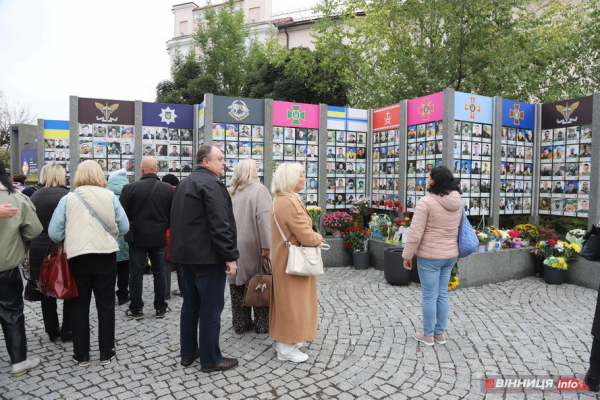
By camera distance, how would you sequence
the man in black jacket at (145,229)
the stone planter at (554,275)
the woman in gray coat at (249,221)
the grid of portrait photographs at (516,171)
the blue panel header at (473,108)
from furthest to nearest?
the grid of portrait photographs at (516,171), the blue panel header at (473,108), the stone planter at (554,275), the man in black jacket at (145,229), the woman in gray coat at (249,221)

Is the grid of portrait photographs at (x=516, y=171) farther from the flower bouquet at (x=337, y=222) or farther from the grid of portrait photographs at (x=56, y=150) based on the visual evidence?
the grid of portrait photographs at (x=56, y=150)

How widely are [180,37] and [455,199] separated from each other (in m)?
50.6

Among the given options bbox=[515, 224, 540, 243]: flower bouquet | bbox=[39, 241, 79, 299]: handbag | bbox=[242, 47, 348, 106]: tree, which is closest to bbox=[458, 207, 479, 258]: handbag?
bbox=[39, 241, 79, 299]: handbag

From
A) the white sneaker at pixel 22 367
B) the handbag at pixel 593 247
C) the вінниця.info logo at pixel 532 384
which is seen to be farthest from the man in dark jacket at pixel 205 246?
the handbag at pixel 593 247

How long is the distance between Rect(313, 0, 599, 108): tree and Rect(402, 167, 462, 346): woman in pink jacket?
9.92m

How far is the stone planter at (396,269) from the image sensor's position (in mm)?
6887

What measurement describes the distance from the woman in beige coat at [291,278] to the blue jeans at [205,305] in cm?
56

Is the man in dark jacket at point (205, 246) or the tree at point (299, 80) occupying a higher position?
the tree at point (299, 80)

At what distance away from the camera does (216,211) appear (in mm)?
3473

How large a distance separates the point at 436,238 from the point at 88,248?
3439 millimetres

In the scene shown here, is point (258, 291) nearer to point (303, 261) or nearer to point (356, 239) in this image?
point (303, 261)

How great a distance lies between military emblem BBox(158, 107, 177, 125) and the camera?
9.06 meters

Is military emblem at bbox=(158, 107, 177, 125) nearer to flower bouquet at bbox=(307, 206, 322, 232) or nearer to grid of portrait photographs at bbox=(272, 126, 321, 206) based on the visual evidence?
grid of portrait photographs at bbox=(272, 126, 321, 206)

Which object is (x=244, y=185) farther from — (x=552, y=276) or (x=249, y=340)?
(x=552, y=276)
